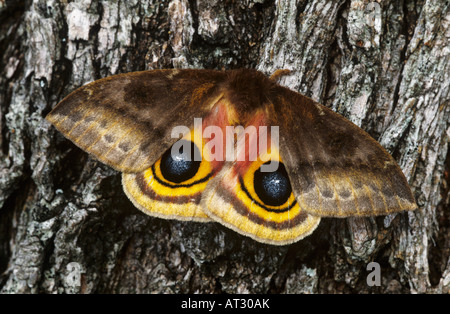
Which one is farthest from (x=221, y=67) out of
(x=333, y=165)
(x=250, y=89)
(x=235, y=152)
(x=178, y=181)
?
(x=333, y=165)

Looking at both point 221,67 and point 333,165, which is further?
point 221,67

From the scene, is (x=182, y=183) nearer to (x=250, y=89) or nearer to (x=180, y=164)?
(x=180, y=164)

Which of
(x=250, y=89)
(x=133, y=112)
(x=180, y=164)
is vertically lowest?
(x=180, y=164)

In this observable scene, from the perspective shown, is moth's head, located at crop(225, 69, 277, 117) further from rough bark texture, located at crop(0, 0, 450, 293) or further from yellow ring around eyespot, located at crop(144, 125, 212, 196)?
yellow ring around eyespot, located at crop(144, 125, 212, 196)

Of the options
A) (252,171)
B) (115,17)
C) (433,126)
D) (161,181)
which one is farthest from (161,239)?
(433,126)

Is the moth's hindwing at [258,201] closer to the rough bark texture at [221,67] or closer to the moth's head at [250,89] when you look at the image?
the moth's head at [250,89]

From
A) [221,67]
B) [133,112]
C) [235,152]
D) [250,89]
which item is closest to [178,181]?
[235,152]

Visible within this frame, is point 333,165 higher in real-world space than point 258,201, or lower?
higher
